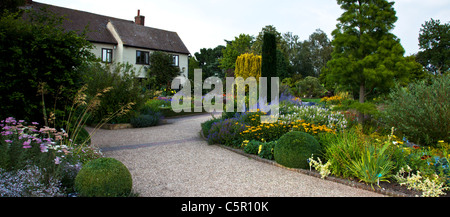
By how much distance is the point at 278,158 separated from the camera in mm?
5496

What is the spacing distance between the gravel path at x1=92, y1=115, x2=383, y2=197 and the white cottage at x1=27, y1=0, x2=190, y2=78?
15.7 m

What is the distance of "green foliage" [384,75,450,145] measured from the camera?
6.24 meters

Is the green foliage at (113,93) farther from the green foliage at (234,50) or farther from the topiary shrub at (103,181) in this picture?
the green foliage at (234,50)

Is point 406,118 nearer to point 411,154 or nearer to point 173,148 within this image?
point 411,154

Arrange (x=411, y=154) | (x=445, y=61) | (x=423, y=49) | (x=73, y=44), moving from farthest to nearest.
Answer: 1. (x=423, y=49)
2. (x=445, y=61)
3. (x=73, y=44)
4. (x=411, y=154)

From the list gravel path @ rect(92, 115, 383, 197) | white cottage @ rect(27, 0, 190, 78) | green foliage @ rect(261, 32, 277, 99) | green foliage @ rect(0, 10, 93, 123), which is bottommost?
gravel path @ rect(92, 115, 383, 197)

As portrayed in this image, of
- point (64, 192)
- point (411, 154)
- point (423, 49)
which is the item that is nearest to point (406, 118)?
point (411, 154)

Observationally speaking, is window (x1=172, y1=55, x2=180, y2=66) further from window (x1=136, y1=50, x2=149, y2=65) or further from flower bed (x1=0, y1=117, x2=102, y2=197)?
flower bed (x1=0, y1=117, x2=102, y2=197)

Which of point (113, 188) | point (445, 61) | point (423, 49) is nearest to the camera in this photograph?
point (113, 188)

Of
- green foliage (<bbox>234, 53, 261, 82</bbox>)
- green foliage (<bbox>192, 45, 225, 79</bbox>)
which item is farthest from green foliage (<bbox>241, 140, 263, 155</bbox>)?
green foliage (<bbox>192, 45, 225, 79</bbox>)

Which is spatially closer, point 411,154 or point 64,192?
point 64,192

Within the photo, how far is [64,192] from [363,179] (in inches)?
164

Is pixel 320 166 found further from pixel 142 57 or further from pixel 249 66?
pixel 142 57

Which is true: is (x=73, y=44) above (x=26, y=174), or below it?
above
